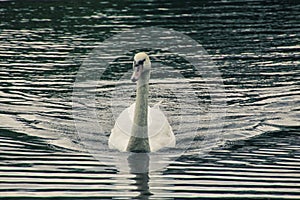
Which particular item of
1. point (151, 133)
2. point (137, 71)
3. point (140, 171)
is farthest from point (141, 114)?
point (140, 171)

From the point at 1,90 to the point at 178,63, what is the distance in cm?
465

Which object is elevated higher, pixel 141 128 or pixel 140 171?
pixel 141 128

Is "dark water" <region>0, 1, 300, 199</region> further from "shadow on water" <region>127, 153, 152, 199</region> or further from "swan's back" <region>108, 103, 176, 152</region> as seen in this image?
"swan's back" <region>108, 103, 176, 152</region>

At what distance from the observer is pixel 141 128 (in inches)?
610

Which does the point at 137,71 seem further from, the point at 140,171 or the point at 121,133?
the point at 140,171

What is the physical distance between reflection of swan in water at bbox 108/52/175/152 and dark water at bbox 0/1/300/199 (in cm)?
53

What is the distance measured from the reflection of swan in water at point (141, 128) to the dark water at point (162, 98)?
53cm

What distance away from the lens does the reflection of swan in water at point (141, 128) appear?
15314 mm

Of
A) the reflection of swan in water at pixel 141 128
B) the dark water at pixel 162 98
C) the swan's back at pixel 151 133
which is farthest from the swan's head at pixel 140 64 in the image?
the dark water at pixel 162 98

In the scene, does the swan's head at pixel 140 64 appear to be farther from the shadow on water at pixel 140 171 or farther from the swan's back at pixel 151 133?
the shadow on water at pixel 140 171

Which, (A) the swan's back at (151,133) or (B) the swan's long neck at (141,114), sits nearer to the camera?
(B) the swan's long neck at (141,114)

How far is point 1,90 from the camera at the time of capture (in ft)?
62.2

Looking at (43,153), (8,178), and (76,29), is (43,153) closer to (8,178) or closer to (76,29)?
(8,178)

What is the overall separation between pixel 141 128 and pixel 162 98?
379 cm
